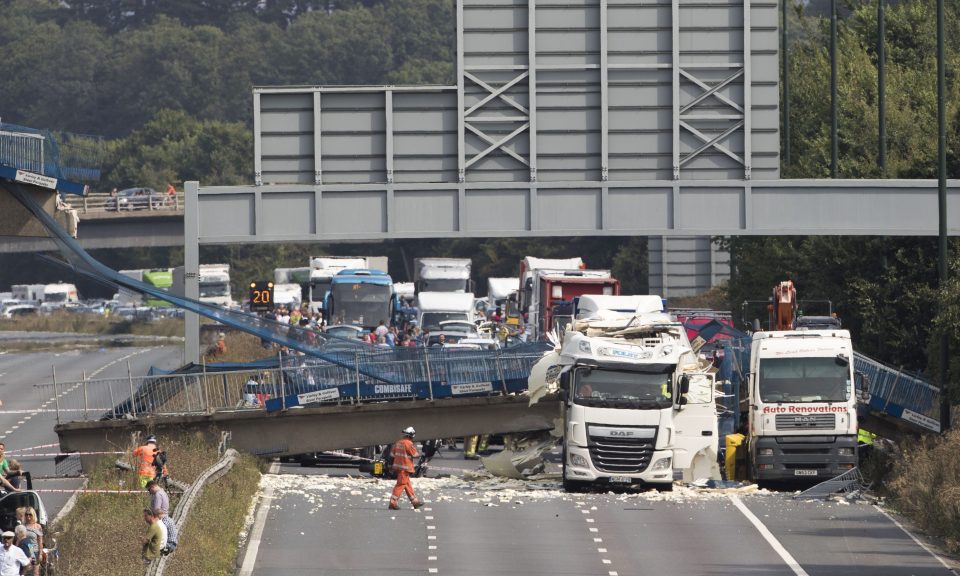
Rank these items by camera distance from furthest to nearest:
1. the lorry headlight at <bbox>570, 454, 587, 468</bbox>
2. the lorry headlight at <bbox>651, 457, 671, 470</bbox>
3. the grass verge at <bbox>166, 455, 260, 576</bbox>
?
the lorry headlight at <bbox>570, 454, 587, 468</bbox>
the lorry headlight at <bbox>651, 457, 671, 470</bbox>
the grass verge at <bbox>166, 455, 260, 576</bbox>

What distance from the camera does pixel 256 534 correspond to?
28.9 m

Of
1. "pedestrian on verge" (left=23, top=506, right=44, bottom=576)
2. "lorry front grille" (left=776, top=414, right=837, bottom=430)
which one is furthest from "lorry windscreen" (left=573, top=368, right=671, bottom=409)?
"pedestrian on verge" (left=23, top=506, right=44, bottom=576)

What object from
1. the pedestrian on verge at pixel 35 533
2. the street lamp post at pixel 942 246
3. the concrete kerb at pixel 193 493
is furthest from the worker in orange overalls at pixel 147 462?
the street lamp post at pixel 942 246

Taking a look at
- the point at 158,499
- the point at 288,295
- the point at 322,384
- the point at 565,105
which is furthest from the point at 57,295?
the point at 158,499

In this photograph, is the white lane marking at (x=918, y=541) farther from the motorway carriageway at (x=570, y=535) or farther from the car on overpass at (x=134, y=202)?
the car on overpass at (x=134, y=202)

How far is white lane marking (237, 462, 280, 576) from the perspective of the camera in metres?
25.9

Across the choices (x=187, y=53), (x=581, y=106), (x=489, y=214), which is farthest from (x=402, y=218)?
(x=187, y=53)

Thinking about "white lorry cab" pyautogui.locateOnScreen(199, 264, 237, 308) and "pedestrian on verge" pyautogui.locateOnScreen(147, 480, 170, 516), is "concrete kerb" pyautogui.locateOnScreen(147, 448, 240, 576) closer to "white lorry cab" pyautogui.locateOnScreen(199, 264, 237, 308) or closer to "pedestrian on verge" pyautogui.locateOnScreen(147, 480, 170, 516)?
"pedestrian on verge" pyautogui.locateOnScreen(147, 480, 170, 516)

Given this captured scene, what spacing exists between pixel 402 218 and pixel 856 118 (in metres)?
17.9

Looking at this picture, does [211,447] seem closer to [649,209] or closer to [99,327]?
[649,209]

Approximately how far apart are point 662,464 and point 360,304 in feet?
125

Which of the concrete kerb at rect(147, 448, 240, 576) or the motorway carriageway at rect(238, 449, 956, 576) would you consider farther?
the motorway carriageway at rect(238, 449, 956, 576)

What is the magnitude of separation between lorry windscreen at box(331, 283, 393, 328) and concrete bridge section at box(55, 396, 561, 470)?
31488mm

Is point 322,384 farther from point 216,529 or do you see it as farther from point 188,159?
point 188,159
